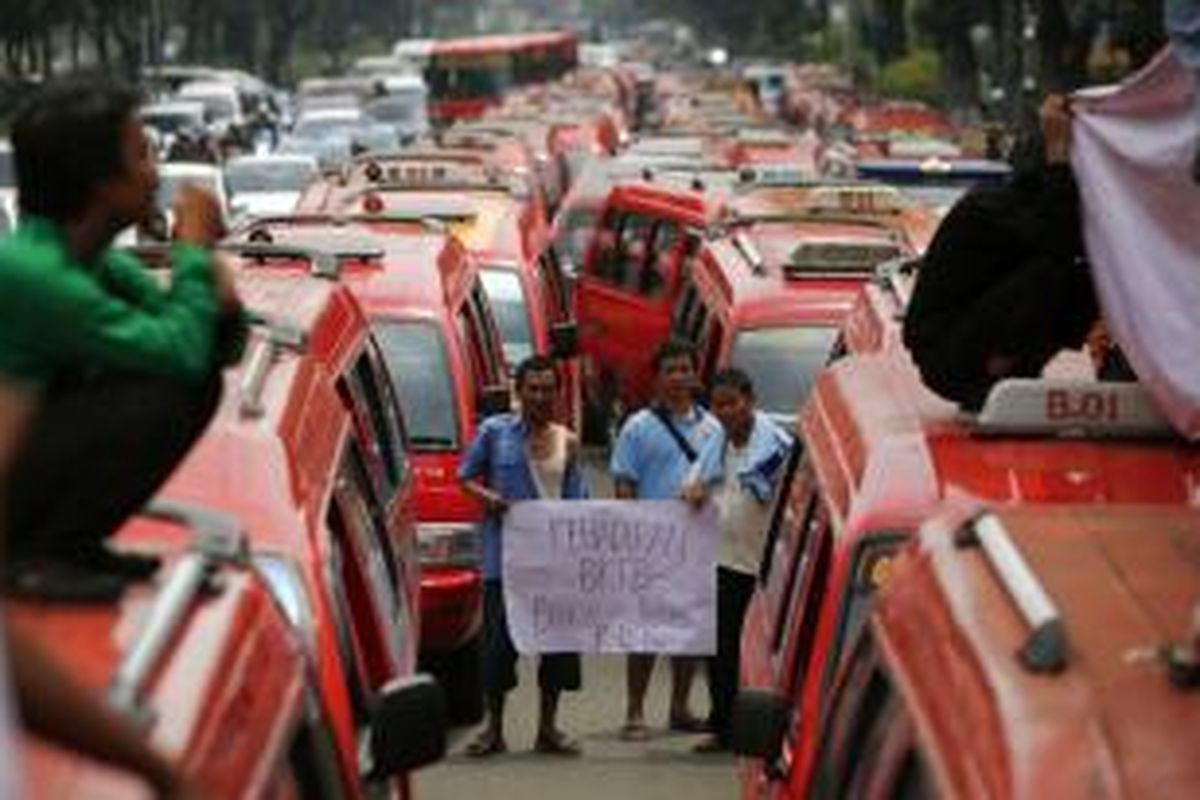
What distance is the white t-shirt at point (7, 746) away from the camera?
3.27 metres

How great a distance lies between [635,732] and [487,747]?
0.60 metres

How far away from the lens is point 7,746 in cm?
330

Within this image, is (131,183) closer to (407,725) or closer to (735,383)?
(407,725)

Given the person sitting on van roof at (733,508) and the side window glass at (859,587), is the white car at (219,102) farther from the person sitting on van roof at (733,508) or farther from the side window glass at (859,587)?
the side window glass at (859,587)

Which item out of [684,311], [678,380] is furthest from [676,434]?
[684,311]

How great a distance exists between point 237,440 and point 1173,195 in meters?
1.96

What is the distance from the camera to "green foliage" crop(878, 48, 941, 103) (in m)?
A: 87.1

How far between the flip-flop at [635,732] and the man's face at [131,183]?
27.4 feet

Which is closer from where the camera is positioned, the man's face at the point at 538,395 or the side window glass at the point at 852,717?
the side window glass at the point at 852,717

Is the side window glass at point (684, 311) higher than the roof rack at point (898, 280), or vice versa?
the roof rack at point (898, 280)

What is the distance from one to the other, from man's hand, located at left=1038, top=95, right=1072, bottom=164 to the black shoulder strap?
4621mm

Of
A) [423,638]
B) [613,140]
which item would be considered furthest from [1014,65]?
[423,638]

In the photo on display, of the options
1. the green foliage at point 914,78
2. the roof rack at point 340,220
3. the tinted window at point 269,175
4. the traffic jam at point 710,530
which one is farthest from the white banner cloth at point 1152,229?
the green foliage at point 914,78

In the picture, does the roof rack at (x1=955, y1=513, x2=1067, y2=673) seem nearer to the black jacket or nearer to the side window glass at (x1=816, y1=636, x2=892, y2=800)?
the side window glass at (x1=816, y1=636, x2=892, y2=800)
